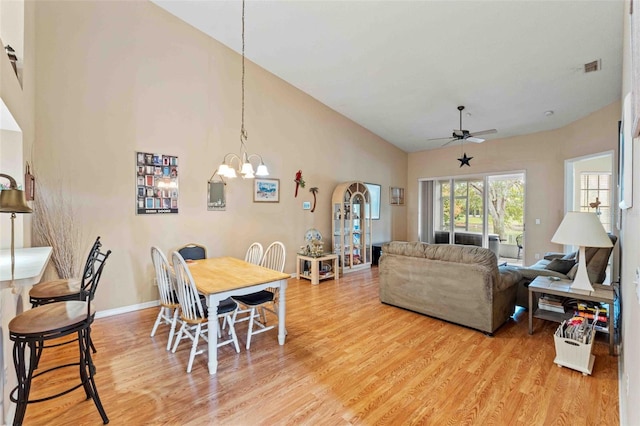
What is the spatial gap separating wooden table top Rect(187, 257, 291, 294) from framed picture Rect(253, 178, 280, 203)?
176cm

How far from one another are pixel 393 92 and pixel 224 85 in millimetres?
2812

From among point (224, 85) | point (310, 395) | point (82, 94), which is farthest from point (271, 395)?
point (224, 85)

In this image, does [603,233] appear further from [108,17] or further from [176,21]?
[108,17]

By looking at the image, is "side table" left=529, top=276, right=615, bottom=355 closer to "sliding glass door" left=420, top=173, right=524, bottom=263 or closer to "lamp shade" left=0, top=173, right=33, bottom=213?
"sliding glass door" left=420, top=173, right=524, bottom=263

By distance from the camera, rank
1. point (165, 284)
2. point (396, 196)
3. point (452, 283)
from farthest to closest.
→ point (396, 196)
point (452, 283)
point (165, 284)

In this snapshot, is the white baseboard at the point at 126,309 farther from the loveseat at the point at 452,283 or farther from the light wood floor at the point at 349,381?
the loveseat at the point at 452,283

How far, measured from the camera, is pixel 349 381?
228 cm

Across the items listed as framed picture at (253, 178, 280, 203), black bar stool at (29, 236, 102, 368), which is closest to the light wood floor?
black bar stool at (29, 236, 102, 368)

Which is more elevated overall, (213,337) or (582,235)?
(582,235)

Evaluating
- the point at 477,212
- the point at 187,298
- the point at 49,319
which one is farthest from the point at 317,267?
the point at 477,212

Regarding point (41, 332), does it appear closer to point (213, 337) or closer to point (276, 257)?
point (213, 337)

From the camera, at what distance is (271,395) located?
2117 millimetres

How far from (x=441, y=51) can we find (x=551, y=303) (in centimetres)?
329

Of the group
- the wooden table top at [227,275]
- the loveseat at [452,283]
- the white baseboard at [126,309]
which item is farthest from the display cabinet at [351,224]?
the white baseboard at [126,309]
